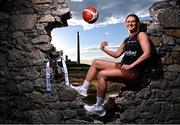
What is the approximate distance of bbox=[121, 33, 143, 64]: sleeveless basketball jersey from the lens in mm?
5977

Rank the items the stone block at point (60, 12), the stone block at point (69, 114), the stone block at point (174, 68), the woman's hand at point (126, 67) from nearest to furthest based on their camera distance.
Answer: the woman's hand at point (126, 67), the stone block at point (174, 68), the stone block at point (69, 114), the stone block at point (60, 12)

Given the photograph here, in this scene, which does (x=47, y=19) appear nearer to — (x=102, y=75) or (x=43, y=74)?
(x=43, y=74)

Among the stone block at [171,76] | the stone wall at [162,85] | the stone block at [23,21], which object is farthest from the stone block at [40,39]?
the stone block at [171,76]

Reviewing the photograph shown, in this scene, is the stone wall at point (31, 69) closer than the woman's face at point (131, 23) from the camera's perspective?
No

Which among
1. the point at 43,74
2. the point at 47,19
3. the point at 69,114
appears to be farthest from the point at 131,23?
the point at 69,114

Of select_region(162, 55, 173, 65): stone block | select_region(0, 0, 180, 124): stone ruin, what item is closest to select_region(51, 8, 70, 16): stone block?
select_region(0, 0, 180, 124): stone ruin

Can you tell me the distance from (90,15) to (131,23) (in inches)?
30.0

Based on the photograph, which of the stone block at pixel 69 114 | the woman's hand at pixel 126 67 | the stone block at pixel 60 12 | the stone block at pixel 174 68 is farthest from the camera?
the stone block at pixel 60 12

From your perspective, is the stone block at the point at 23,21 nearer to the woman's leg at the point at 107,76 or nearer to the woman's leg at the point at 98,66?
the woman's leg at the point at 98,66

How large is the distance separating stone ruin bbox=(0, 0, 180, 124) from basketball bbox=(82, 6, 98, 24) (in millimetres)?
347

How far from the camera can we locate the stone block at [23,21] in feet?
20.5

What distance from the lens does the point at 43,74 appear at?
619cm

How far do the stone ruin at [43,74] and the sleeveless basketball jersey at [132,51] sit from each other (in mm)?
295

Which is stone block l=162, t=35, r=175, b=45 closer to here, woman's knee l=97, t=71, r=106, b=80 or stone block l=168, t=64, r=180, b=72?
stone block l=168, t=64, r=180, b=72
